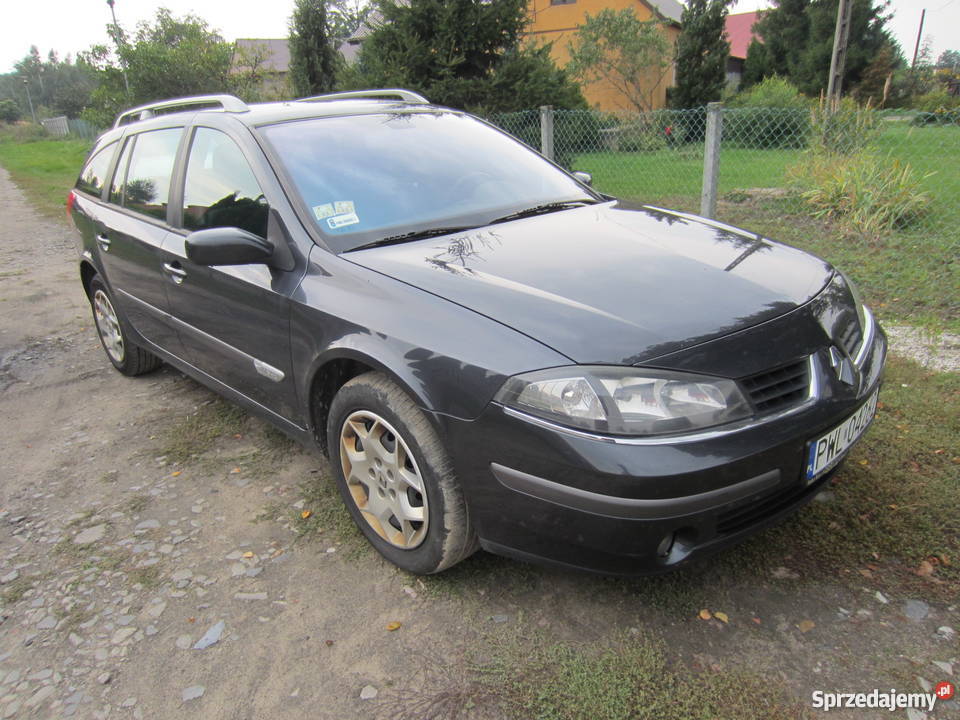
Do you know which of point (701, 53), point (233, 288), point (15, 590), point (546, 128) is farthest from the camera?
point (701, 53)

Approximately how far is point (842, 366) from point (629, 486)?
89 cm

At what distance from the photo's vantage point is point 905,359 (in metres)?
3.94

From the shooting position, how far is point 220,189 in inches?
120

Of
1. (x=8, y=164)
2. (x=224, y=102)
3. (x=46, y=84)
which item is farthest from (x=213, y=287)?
(x=46, y=84)

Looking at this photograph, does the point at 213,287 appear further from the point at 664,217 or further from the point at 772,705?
the point at 772,705

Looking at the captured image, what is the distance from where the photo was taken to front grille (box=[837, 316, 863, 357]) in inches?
88.7

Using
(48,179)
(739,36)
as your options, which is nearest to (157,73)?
(48,179)

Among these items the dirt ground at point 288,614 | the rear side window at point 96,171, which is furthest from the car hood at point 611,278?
the rear side window at point 96,171

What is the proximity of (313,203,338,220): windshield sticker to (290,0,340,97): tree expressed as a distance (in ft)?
45.2

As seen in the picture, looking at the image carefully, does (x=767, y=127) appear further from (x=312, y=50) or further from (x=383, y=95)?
(x=312, y=50)

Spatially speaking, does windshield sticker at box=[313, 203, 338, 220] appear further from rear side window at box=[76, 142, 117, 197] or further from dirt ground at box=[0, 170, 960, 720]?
rear side window at box=[76, 142, 117, 197]

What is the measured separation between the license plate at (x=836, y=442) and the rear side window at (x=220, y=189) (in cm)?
210

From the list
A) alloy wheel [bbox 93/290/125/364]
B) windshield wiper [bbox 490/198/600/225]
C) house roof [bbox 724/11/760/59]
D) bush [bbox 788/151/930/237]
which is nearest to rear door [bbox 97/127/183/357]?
alloy wheel [bbox 93/290/125/364]

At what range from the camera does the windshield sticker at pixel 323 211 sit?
8.69 ft
